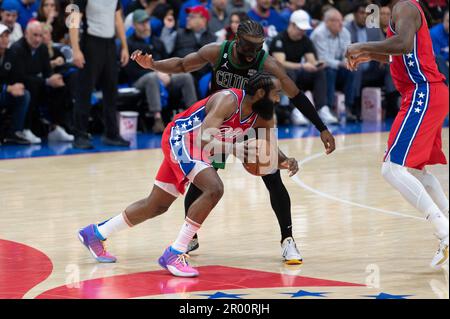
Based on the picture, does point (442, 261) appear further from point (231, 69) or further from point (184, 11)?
point (184, 11)

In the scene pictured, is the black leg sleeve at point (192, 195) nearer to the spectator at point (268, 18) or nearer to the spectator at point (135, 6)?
the spectator at point (135, 6)

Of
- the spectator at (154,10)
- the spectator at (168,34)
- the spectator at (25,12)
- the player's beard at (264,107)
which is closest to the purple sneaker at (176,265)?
the player's beard at (264,107)

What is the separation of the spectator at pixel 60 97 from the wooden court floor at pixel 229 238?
1840 mm

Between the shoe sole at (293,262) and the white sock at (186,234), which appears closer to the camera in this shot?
the white sock at (186,234)

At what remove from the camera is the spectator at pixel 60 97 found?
46.6 feet

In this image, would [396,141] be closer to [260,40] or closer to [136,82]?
[260,40]

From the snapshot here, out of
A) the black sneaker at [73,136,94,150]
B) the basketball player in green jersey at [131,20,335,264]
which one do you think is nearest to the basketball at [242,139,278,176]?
the basketball player in green jersey at [131,20,335,264]

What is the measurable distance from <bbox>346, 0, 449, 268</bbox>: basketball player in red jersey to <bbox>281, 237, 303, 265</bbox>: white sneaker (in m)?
0.87

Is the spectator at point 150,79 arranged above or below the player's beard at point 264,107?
below

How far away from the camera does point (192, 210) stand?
7.00 m

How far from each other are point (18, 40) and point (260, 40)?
288 inches

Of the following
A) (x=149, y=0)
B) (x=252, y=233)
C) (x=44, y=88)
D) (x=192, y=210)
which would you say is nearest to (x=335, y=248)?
(x=252, y=233)

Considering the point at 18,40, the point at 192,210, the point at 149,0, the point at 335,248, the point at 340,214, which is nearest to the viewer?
the point at 192,210

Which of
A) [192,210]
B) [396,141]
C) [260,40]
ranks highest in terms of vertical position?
[260,40]
